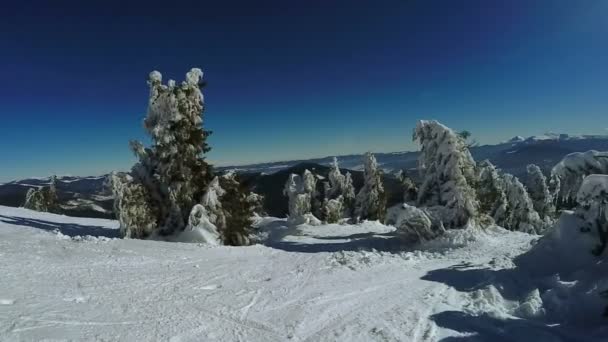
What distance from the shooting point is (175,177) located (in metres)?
16.7

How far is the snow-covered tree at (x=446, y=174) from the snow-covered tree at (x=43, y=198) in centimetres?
3751

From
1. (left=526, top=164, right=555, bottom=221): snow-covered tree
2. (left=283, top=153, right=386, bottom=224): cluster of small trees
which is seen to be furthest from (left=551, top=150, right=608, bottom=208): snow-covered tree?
(left=526, top=164, right=555, bottom=221): snow-covered tree

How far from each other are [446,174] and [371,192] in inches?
721

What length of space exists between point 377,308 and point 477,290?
257 centimetres

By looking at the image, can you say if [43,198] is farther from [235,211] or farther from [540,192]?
[540,192]

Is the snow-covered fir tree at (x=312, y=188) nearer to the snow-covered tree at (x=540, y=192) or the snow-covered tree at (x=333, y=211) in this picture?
the snow-covered tree at (x=333, y=211)

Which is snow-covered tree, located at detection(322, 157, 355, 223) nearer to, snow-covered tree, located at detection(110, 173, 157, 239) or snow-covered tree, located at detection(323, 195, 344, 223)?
snow-covered tree, located at detection(323, 195, 344, 223)

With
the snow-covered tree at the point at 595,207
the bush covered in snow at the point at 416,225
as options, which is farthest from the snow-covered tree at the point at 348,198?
the snow-covered tree at the point at 595,207

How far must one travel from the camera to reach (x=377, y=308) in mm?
7148

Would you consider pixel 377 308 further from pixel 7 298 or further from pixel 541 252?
pixel 7 298

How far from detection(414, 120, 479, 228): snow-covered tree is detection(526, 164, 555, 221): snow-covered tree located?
67.5 ft

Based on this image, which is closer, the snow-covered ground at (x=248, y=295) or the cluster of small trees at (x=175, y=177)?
the snow-covered ground at (x=248, y=295)

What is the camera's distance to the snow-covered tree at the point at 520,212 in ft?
98.5

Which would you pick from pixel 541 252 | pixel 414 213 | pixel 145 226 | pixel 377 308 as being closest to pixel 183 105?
pixel 145 226
